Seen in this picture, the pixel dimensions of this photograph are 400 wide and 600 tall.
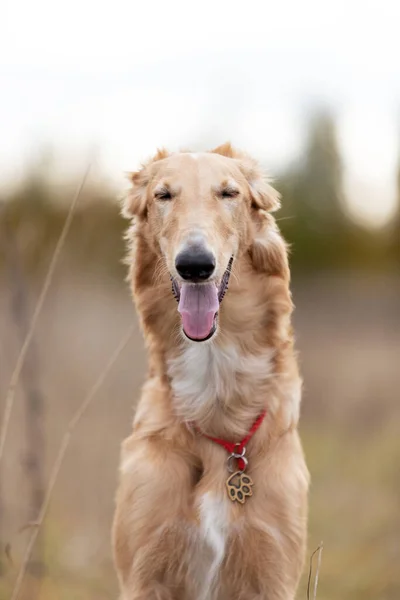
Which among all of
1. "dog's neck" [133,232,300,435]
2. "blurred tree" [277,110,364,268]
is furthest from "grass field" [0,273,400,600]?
"blurred tree" [277,110,364,268]

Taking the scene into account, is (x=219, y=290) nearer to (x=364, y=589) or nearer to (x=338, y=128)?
(x=364, y=589)

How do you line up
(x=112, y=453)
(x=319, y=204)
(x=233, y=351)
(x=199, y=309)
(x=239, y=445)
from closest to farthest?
(x=199, y=309) → (x=239, y=445) → (x=233, y=351) → (x=112, y=453) → (x=319, y=204)

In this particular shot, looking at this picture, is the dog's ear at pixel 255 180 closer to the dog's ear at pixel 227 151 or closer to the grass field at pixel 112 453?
the dog's ear at pixel 227 151

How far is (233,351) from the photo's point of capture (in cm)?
346

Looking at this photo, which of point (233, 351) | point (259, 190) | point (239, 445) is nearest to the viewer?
point (239, 445)

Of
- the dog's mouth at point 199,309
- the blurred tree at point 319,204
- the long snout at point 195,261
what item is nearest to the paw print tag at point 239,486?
the dog's mouth at point 199,309

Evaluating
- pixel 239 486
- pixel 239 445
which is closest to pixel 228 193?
pixel 239 445

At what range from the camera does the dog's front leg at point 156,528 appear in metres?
3.22

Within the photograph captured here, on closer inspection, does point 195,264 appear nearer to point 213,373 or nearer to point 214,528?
point 213,373

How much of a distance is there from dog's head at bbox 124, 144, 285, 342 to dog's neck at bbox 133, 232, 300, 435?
0.13 m

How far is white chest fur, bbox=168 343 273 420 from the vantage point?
3.42 meters

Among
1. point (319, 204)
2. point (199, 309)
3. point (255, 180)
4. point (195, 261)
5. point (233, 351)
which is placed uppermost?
point (255, 180)

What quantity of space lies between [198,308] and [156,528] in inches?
32.8

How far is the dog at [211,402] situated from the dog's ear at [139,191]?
0.01m
